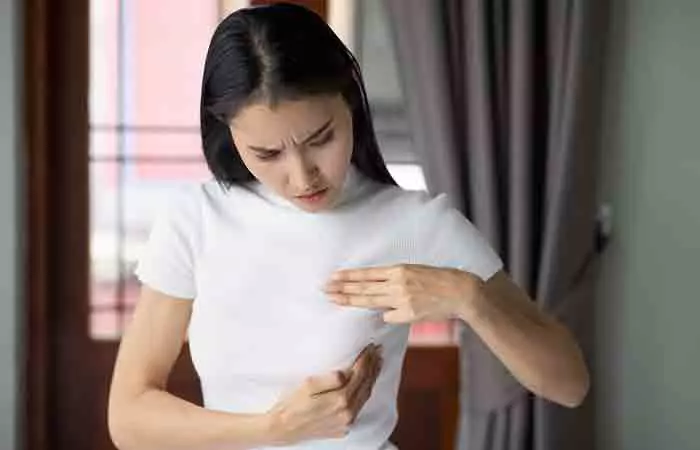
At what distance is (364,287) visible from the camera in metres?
1.12

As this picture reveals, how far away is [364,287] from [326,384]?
110 millimetres

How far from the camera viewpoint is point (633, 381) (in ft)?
8.34

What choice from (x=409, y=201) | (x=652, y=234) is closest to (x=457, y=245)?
(x=409, y=201)

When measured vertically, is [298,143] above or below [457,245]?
above

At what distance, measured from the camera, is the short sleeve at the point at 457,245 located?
119 centimetres

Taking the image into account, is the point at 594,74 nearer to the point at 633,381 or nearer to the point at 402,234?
the point at 633,381

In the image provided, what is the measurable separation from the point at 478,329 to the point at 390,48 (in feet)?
4.72

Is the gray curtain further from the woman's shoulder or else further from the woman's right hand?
the woman's right hand

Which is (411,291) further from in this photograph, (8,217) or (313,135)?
(8,217)

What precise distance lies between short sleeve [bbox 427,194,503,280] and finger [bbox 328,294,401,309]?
0.12 m

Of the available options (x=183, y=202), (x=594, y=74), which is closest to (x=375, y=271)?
(x=183, y=202)

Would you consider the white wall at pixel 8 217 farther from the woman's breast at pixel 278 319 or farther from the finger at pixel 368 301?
the finger at pixel 368 301

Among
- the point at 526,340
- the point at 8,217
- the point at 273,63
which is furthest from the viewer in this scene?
the point at 8,217

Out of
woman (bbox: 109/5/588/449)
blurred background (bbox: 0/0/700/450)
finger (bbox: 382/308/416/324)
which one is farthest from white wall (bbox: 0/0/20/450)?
finger (bbox: 382/308/416/324)
